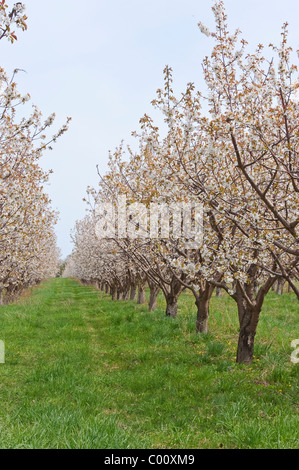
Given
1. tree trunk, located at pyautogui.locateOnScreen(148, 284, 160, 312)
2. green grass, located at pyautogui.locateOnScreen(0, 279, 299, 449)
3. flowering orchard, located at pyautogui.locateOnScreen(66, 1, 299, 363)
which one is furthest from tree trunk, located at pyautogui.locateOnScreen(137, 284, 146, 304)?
flowering orchard, located at pyautogui.locateOnScreen(66, 1, 299, 363)

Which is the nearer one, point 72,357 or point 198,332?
point 72,357

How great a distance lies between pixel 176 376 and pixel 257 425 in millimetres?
3199

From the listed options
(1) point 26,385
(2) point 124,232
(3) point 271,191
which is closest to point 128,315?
(2) point 124,232

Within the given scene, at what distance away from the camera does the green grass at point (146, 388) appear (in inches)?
197

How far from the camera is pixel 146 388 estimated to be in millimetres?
7887

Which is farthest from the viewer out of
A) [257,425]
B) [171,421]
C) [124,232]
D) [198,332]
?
[124,232]

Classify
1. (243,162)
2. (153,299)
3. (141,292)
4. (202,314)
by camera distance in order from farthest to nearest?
1. (141,292)
2. (153,299)
3. (202,314)
4. (243,162)

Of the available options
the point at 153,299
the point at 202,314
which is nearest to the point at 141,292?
the point at 153,299

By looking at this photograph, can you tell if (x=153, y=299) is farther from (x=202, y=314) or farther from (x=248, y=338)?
(x=248, y=338)

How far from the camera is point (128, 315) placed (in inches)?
600

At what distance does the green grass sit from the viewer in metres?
5.00
